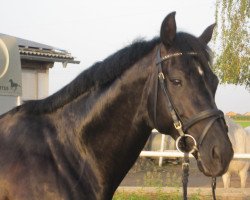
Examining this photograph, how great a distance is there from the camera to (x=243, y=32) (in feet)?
52.5

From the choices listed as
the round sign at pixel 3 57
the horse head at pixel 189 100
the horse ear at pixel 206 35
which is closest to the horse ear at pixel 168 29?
the horse head at pixel 189 100

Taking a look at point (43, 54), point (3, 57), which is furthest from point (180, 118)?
point (43, 54)

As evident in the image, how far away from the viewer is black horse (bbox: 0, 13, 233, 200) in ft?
8.94

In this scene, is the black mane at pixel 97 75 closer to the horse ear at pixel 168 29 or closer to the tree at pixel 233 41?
the horse ear at pixel 168 29

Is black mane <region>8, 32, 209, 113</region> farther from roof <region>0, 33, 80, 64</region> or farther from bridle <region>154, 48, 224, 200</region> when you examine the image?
roof <region>0, 33, 80, 64</region>

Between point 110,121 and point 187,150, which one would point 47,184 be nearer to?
point 110,121

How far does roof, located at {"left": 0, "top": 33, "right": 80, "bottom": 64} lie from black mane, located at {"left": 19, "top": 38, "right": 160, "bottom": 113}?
33.6 feet

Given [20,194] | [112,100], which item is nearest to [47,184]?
[20,194]

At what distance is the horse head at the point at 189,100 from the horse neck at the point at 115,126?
0.45ft

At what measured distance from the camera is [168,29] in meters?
2.81

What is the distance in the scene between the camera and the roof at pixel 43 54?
1321 centimetres

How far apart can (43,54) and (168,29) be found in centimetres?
1119

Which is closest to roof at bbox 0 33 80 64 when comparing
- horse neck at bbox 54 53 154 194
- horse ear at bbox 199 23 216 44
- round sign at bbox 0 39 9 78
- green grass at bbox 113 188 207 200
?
round sign at bbox 0 39 9 78

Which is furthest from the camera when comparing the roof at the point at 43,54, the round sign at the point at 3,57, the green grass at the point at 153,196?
the roof at the point at 43,54
